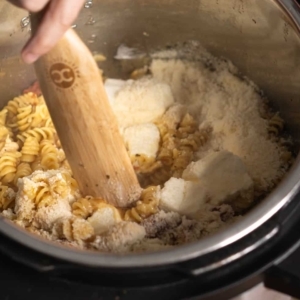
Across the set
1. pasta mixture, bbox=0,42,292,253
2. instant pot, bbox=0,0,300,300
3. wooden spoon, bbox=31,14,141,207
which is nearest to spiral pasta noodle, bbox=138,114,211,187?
pasta mixture, bbox=0,42,292,253

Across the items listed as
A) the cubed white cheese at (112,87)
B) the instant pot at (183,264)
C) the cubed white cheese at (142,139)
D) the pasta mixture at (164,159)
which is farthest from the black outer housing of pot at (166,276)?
the cubed white cheese at (112,87)

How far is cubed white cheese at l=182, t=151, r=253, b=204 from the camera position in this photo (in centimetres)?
100

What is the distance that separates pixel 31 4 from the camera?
27.2 inches

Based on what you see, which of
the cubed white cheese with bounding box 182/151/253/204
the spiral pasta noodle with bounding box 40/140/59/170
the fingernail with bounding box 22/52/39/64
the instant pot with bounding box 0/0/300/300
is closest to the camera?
the instant pot with bounding box 0/0/300/300

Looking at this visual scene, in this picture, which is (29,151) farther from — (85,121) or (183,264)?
(183,264)

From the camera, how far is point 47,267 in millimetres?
679

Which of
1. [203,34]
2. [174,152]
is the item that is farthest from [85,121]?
[203,34]

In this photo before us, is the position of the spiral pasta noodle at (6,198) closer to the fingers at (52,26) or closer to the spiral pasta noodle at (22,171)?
the spiral pasta noodle at (22,171)

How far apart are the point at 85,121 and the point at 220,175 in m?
0.31

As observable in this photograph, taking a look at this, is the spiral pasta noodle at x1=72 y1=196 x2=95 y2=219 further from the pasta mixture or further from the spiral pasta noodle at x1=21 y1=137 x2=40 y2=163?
the spiral pasta noodle at x1=21 y1=137 x2=40 y2=163

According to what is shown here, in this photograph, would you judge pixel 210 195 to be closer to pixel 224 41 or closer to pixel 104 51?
pixel 224 41

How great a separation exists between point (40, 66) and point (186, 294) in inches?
18.7

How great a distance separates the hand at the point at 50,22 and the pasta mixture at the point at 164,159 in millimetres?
310

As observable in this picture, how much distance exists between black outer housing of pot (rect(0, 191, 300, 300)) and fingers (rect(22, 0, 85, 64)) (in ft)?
0.98
